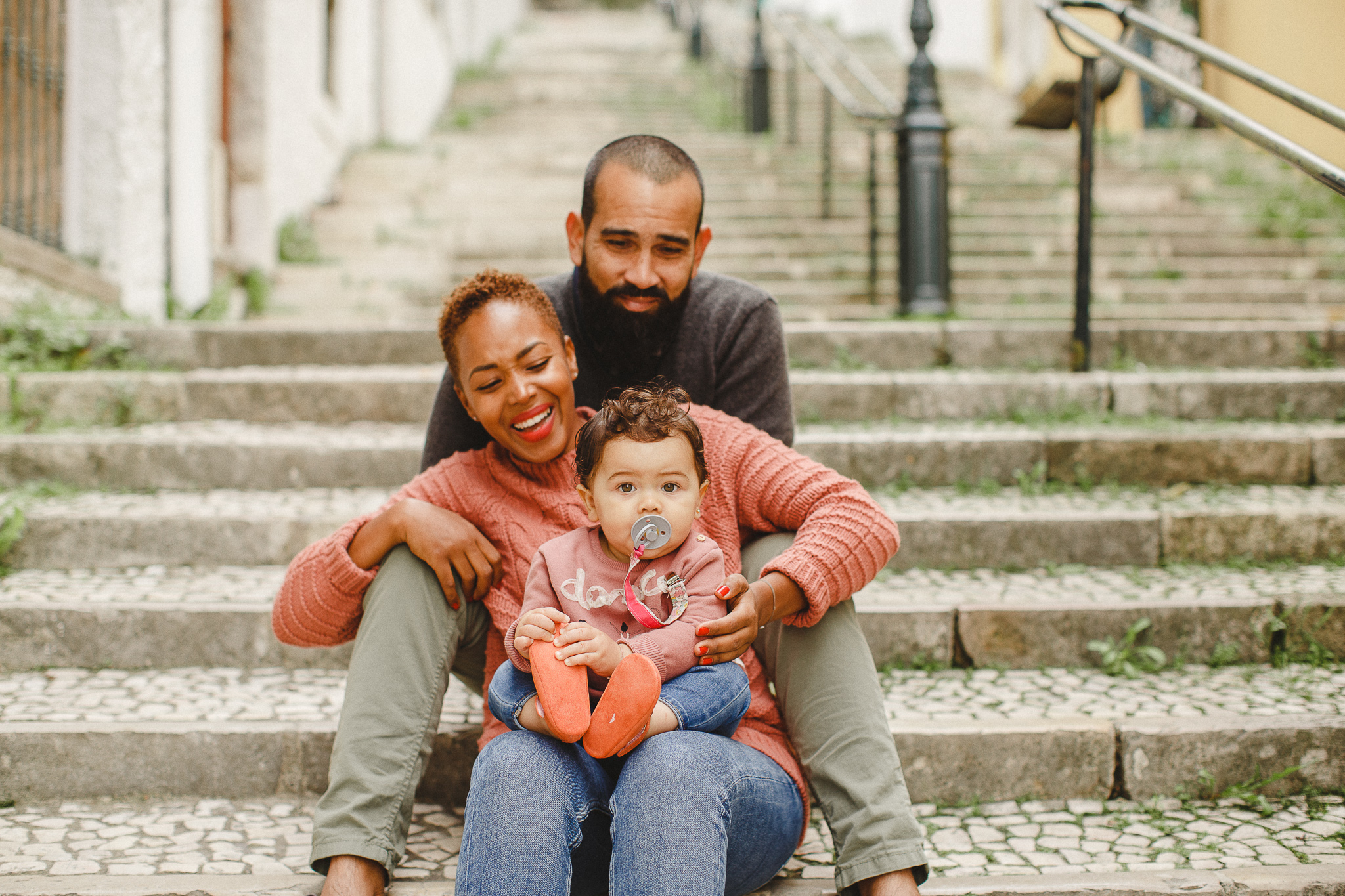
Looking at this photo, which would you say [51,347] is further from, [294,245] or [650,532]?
[650,532]

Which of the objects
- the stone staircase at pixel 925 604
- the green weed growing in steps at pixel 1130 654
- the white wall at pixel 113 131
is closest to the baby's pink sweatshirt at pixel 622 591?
the stone staircase at pixel 925 604

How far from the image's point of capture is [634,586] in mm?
1730

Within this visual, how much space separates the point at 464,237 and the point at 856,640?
488 centimetres

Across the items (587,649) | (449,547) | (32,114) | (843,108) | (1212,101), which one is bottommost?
(587,649)

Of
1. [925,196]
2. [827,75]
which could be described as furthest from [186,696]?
[827,75]

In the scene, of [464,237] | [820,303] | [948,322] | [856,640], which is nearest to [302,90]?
[464,237]

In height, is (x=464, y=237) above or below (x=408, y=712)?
above

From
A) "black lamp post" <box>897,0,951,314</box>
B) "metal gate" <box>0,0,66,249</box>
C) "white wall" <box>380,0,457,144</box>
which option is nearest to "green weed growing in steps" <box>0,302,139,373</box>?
"metal gate" <box>0,0,66,249</box>

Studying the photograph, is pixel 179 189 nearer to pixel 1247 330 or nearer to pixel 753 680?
pixel 753 680

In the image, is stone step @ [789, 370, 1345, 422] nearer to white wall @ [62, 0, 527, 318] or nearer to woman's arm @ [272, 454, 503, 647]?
woman's arm @ [272, 454, 503, 647]

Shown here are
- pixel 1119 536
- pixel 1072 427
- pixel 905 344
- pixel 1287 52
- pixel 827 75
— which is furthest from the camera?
pixel 1287 52

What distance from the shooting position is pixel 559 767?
1602 millimetres

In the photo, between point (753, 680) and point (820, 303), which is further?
point (820, 303)

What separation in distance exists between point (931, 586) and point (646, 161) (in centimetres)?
144
